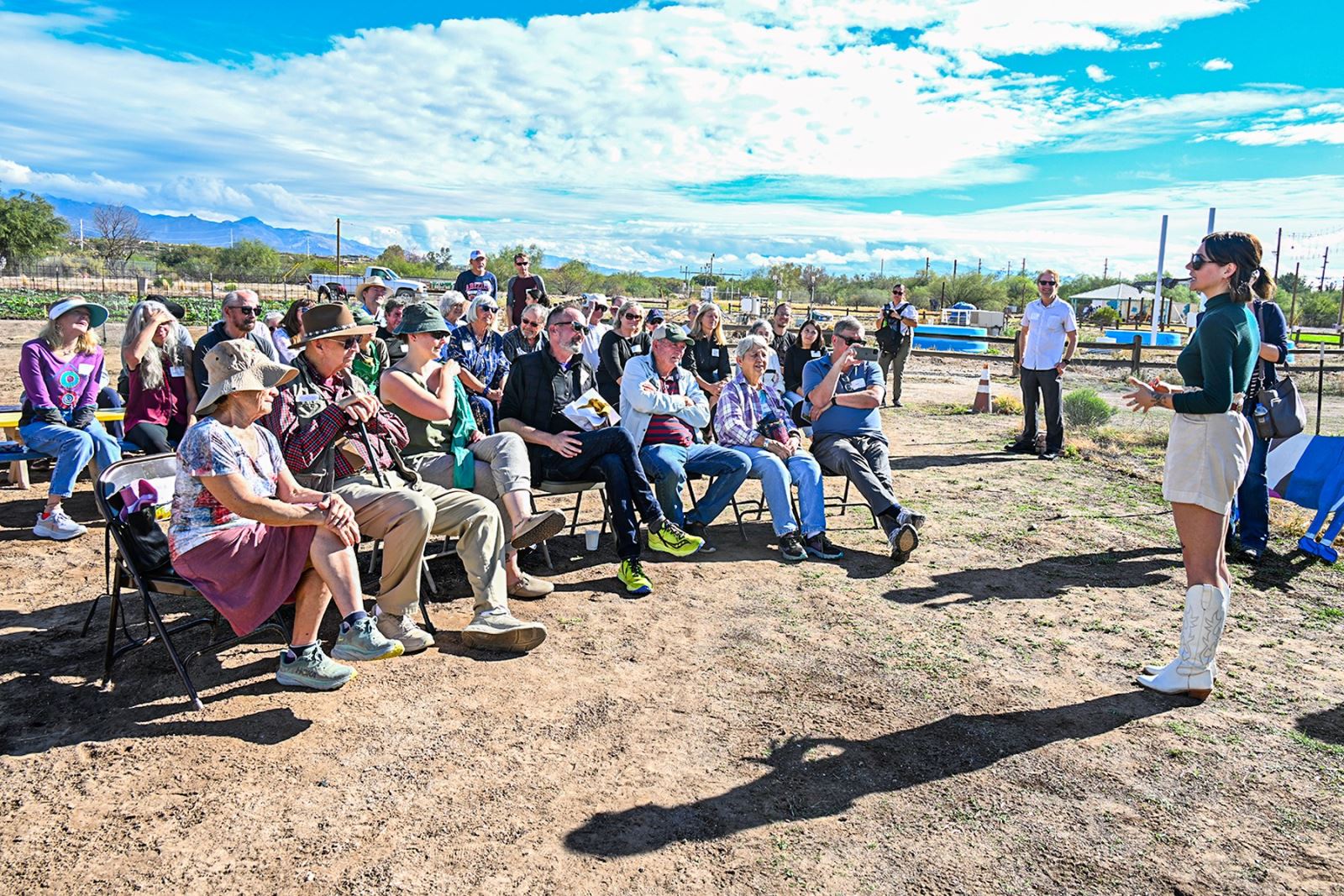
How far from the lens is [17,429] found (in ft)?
21.5

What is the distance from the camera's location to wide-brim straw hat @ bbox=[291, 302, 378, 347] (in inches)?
164

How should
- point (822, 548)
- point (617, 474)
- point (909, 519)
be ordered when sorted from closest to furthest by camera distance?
1. point (617, 474)
2. point (909, 519)
3. point (822, 548)

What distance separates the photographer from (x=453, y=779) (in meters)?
3.04

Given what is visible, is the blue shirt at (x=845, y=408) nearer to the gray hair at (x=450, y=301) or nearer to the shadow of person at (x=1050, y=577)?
the shadow of person at (x=1050, y=577)

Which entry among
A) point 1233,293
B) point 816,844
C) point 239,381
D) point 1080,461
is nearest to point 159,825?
point 239,381

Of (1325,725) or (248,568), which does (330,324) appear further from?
(1325,725)

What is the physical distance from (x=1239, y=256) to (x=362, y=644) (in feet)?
13.2

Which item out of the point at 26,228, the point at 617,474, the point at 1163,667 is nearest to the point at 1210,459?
the point at 1163,667

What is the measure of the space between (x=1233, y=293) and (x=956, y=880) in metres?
2.72

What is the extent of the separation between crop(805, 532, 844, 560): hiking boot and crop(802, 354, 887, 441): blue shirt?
91 centimetres

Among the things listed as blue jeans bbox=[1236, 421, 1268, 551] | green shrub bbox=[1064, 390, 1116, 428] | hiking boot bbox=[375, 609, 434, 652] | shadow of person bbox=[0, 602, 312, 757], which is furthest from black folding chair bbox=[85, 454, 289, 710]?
green shrub bbox=[1064, 390, 1116, 428]

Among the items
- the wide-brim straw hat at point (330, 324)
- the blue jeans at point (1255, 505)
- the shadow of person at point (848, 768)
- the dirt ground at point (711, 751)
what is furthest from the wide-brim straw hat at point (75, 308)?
the blue jeans at point (1255, 505)

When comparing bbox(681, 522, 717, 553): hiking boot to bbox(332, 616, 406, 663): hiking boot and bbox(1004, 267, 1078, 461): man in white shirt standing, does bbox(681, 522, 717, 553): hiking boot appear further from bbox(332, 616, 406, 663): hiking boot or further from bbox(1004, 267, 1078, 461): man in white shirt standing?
bbox(1004, 267, 1078, 461): man in white shirt standing

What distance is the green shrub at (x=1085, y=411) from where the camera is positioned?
11.0m
